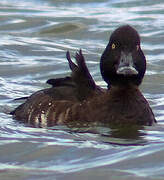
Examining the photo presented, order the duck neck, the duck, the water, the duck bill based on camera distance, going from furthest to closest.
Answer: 1. the duck neck
2. the duck
3. the duck bill
4. the water

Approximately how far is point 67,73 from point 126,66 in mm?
4674

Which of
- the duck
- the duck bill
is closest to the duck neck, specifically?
the duck

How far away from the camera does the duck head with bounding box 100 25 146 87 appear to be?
10391mm

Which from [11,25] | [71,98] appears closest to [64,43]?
[11,25]

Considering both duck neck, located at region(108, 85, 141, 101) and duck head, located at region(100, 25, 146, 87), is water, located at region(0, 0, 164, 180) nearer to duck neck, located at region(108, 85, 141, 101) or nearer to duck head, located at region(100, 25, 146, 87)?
duck neck, located at region(108, 85, 141, 101)

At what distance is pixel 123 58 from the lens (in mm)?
10383

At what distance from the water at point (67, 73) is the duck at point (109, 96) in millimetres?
154

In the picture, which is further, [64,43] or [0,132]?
[64,43]

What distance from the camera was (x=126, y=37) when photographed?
1051 centimetres

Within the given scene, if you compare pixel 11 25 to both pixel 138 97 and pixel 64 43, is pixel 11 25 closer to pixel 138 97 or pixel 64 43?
pixel 64 43

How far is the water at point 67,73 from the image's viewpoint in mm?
8953

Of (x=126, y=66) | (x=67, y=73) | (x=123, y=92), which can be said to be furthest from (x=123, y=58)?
(x=67, y=73)

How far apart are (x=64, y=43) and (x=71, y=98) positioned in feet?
21.9

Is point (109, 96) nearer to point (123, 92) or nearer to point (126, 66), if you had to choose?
point (123, 92)
